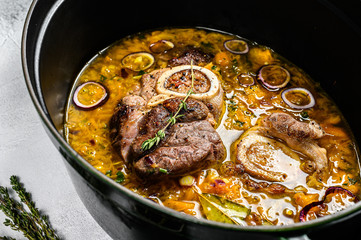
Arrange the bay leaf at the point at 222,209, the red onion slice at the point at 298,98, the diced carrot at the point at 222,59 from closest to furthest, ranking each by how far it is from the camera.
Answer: the bay leaf at the point at 222,209, the red onion slice at the point at 298,98, the diced carrot at the point at 222,59

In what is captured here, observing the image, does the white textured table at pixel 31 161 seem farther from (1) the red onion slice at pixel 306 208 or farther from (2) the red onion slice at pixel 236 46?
(2) the red onion slice at pixel 236 46

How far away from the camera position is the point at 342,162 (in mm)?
3510

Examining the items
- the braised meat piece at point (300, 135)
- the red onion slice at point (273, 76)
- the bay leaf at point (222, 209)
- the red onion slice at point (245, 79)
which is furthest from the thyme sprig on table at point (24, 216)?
the red onion slice at point (273, 76)

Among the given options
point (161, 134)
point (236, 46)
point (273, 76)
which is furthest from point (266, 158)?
point (236, 46)

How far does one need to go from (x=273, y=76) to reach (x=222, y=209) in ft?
5.78

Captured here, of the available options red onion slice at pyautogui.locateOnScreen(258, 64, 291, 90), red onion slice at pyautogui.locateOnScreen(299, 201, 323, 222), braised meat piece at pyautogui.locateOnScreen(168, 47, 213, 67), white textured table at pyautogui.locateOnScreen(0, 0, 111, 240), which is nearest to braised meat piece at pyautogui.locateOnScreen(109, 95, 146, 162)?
white textured table at pyautogui.locateOnScreen(0, 0, 111, 240)

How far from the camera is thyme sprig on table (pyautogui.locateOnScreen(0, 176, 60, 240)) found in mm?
3043

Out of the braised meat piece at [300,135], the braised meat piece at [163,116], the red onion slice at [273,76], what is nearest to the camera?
the braised meat piece at [163,116]

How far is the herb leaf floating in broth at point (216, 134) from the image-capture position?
3098mm

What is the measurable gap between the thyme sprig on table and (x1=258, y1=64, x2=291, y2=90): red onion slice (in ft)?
8.10

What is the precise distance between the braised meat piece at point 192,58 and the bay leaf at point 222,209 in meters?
1.54

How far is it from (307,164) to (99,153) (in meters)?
1.80

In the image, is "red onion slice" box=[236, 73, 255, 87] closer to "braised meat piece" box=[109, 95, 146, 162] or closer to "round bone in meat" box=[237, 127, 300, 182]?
"round bone in meat" box=[237, 127, 300, 182]

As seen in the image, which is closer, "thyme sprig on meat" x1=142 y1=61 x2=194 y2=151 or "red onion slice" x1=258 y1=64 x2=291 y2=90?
"thyme sprig on meat" x1=142 y1=61 x2=194 y2=151
